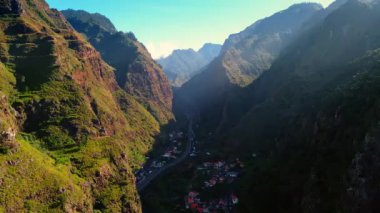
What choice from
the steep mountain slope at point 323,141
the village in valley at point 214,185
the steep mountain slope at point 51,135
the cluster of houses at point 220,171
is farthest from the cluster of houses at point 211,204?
the steep mountain slope at point 51,135

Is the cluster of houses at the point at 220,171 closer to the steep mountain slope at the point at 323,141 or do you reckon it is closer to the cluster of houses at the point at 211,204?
Answer: the steep mountain slope at the point at 323,141

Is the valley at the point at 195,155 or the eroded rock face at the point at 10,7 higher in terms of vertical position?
the eroded rock face at the point at 10,7

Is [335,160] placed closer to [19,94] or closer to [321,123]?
[321,123]

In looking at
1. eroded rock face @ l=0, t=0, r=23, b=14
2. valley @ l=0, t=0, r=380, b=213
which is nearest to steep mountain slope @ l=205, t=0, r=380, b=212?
valley @ l=0, t=0, r=380, b=213

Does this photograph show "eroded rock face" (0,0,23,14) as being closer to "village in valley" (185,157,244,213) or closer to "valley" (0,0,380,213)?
"valley" (0,0,380,213)

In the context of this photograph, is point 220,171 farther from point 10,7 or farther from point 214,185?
point 10,7

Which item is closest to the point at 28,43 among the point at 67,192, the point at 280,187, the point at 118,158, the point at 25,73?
the point at 25,73
